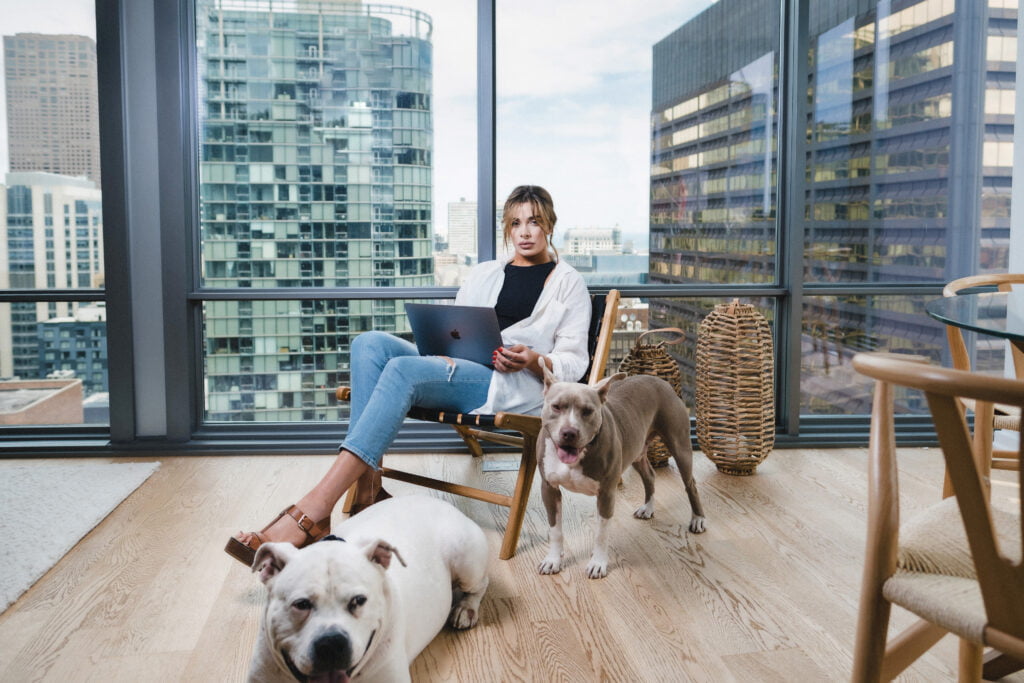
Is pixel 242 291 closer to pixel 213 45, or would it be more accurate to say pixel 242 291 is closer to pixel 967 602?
pixel 213 45

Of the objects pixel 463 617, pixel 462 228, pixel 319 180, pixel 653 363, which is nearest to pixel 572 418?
pixel 463 617

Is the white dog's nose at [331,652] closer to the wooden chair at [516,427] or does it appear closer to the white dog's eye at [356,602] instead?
the white dog's eye at [356,602]

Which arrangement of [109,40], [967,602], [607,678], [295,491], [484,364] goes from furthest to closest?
[109,40] < [295,491] < [484,364] < [607,678] < [967,602]

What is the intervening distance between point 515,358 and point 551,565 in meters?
0.64

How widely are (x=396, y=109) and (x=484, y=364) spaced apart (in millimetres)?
1586

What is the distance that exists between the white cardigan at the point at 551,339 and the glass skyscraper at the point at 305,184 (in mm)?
1007

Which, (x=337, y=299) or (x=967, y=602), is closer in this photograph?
(x=967, y=602)

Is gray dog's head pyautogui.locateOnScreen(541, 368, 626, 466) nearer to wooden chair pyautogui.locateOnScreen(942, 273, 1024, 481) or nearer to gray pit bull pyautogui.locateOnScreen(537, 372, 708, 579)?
gray pit bull pyautogui.locateOnScreen(537, 372, 708, 579)

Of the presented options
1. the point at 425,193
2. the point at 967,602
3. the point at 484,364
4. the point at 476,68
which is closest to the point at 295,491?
the point at 484,364

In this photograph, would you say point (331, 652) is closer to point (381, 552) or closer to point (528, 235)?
point (381, 552)

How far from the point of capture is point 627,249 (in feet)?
12.0

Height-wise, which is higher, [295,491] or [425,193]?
[425,193]

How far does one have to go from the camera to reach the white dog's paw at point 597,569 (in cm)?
217

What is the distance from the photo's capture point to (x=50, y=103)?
353 cm
